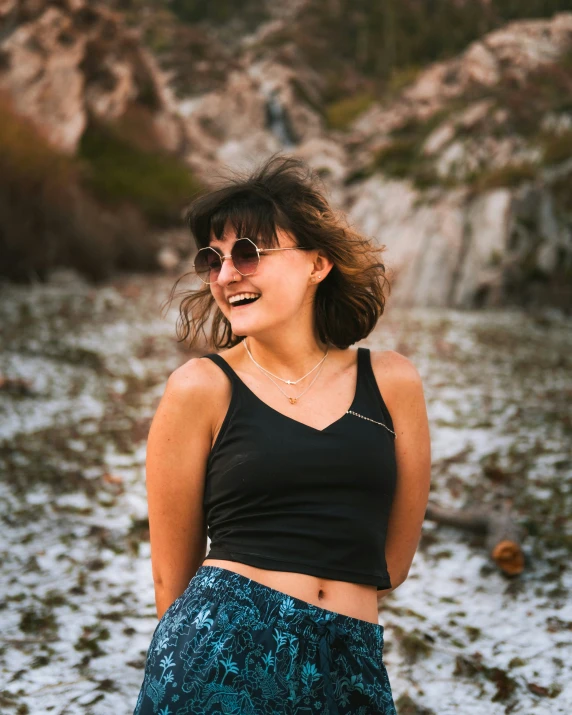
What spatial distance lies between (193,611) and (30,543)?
2.44 meters

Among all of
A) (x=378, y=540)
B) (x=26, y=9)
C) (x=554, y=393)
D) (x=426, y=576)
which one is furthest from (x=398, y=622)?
(x=26, y=9)

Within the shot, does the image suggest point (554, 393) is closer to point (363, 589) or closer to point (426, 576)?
point (426, 576)

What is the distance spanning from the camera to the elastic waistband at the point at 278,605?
1461mm

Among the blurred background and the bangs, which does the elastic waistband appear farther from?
the bangs

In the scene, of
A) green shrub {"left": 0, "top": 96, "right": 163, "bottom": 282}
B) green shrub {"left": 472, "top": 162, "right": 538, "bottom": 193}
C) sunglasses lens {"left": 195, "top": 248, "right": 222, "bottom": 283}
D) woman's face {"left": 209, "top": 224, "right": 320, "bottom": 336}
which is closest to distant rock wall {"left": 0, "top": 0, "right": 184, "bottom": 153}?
green shrub {"left": 0, "top": 96, "right": 163, "bottom": 282}

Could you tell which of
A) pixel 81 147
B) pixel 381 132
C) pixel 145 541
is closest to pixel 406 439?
pixel 145 541

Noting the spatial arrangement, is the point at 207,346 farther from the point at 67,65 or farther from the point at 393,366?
the point at 67,65

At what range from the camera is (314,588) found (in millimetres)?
1519

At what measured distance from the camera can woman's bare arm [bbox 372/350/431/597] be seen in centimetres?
179

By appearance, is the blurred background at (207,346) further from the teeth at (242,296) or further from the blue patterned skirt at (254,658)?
the teeth at (242,296)

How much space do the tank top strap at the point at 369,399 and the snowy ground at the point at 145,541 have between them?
1.15 m

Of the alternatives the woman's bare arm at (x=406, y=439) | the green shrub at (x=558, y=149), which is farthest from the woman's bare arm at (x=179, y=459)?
the green shrub at (x=558, y=149)

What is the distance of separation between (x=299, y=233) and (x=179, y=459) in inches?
26.0

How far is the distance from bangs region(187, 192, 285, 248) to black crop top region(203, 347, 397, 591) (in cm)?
37
